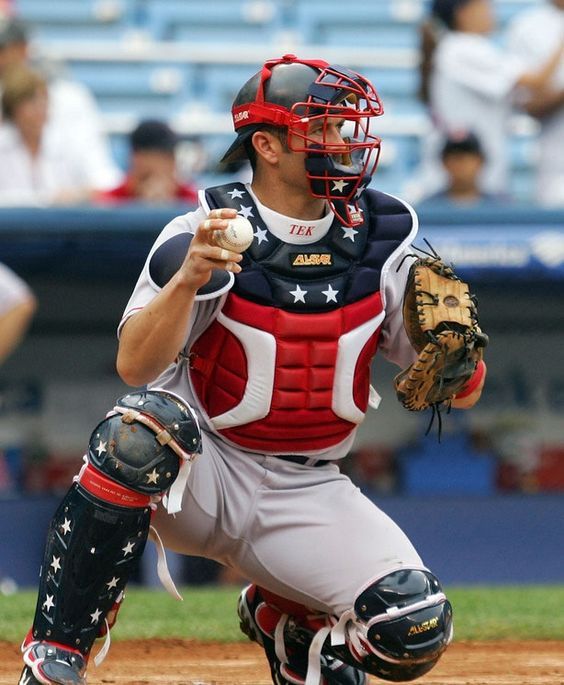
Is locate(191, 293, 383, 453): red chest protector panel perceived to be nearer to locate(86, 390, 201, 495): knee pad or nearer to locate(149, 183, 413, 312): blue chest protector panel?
locate(149, 183, 413, 312): blue chest protector panel

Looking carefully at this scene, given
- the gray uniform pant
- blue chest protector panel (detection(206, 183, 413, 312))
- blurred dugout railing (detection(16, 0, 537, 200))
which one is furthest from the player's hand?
blurred dugout railing (detection(16, 0, 537, 200))

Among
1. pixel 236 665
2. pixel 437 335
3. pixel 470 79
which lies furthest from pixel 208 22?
pixel 437 335

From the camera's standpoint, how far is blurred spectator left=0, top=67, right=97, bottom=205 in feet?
23.7

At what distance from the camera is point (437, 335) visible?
2922 mm

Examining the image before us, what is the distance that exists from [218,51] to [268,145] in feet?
22.5

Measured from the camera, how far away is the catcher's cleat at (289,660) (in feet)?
10.8

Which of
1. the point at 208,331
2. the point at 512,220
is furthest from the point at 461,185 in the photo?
the point at 208,331

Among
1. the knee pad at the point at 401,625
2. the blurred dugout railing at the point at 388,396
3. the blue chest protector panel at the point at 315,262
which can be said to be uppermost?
the blue chest protector panel at the point at 315,262

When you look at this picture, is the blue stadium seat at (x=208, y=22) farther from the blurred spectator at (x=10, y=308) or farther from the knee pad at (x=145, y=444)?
the knee pad at (x=145, y=444)

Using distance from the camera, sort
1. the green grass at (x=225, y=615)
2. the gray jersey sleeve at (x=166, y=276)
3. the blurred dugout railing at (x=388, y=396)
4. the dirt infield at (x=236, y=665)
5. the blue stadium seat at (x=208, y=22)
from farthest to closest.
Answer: the blue stadium seat at (x=208, y=22) < the blurred dugout railing at (x=388, y=396) < the green grass at (x=225, y=615) < the dirt infield at (x=236, y=665) < the gray jersey sleeve at (x=166, y=276)

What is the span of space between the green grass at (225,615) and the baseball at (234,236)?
2.18 meters

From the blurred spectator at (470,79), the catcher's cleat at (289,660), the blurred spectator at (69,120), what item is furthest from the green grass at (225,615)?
the blurred spectator at (470,79)

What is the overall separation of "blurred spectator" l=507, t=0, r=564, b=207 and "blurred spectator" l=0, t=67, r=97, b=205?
2521 millimetres

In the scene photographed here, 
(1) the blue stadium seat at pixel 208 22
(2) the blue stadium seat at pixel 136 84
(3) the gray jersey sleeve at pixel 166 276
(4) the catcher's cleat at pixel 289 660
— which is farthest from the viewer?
(1) the blue stadium seat at pixel 208 22
